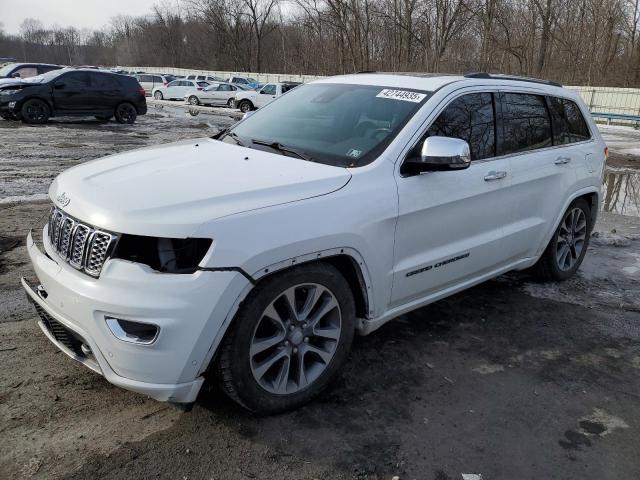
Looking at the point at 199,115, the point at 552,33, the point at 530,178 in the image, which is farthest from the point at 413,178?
the point at 552,33

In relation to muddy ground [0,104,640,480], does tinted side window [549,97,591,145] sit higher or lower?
higher

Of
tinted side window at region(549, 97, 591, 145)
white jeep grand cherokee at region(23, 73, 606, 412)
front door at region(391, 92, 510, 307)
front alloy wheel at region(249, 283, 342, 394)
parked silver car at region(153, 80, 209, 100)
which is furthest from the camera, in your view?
parked silver car at region(153, 80, 209, 100)

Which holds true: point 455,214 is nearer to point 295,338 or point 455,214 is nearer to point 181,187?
point 295,338

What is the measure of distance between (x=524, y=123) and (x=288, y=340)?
270cm

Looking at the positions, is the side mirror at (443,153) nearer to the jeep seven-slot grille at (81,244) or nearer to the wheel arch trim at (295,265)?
the wheel arch trim at (295,265)

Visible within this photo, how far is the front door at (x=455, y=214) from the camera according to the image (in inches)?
130

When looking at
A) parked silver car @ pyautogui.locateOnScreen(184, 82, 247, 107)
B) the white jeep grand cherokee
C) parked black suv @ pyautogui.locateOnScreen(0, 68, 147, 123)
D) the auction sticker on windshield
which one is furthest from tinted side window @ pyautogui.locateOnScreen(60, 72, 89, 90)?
the auction sticker on windshield

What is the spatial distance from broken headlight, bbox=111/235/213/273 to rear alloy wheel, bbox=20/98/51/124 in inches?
646

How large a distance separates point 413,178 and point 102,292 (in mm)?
1856

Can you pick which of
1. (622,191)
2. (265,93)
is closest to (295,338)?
(622,191)

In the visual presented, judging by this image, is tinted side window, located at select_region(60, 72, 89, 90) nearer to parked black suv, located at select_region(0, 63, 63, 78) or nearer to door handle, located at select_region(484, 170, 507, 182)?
parked black suv, located at select_region(0, 63, 63, 78)

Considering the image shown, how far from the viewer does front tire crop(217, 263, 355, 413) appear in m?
2.65

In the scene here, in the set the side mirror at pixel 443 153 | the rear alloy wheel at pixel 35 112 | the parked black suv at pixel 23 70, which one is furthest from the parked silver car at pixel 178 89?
the side mirror at pixel 443 153

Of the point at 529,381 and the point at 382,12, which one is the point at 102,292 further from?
the point at 382,12
